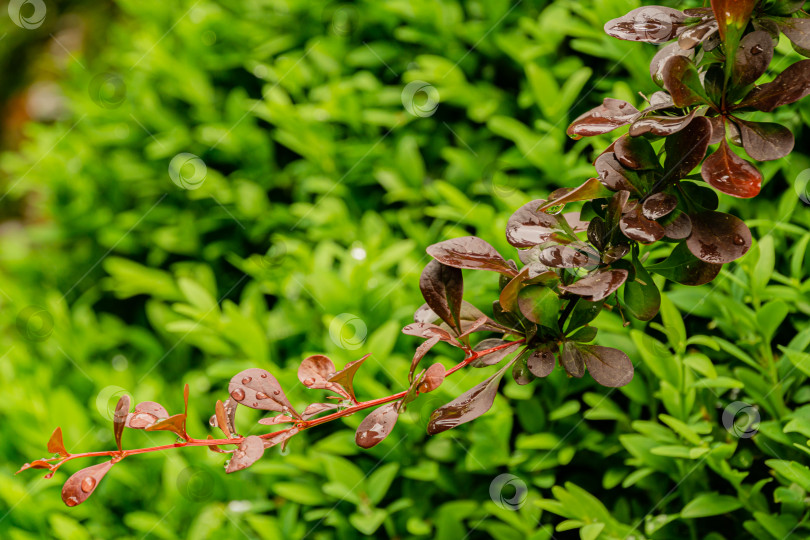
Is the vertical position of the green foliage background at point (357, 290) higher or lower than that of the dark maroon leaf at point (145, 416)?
lower

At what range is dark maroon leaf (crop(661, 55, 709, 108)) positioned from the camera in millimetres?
695

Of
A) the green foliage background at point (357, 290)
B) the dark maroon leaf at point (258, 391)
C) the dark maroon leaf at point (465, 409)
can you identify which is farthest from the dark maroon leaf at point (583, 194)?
the green foliage background at point (357, 290)

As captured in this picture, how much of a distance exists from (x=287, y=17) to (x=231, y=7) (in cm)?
41

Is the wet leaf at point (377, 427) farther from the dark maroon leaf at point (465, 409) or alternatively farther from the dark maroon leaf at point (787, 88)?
the dark maroon leaf at point (787, 88)

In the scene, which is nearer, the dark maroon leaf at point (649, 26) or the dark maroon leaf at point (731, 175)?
the dark maroon leaf at point (731, 175)

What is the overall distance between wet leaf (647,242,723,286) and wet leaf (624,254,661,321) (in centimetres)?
3

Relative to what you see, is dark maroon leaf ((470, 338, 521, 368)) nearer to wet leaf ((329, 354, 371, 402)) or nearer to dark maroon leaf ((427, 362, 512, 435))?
dark maroon leaf ((427, 362, 512, 435))

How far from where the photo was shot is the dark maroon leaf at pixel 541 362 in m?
0.76

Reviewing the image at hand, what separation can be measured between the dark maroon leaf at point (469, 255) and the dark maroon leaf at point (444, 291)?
0.07 ft

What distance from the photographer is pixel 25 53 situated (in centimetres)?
448

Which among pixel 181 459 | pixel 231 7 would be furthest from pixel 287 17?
pixel 181 459

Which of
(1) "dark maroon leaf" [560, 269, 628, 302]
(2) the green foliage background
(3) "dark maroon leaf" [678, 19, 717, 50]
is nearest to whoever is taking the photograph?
(1) "dark maroon leaf" [560, 269, 628, 302]

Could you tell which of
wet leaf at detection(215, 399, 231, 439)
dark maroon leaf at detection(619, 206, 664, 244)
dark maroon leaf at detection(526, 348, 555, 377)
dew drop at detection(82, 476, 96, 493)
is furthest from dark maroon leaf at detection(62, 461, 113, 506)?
dark maroon leaf at detection(619, 206, 664, 244)

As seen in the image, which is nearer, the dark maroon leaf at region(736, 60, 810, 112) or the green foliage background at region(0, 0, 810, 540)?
the dark maroon leaf at region(736, 60, 810, 112)
